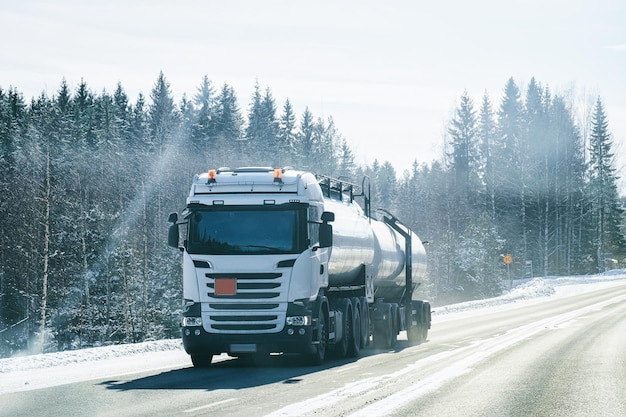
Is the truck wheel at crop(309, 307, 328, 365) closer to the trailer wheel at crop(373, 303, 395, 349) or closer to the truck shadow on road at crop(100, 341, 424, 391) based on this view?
the truck shadow on road at crop(100, 341, 424, 391)

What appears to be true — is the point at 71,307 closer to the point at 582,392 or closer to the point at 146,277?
the point at 146,277

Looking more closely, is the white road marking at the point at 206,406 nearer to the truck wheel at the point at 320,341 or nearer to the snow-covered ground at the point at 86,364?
the snow-covered ground at the point at 86,364

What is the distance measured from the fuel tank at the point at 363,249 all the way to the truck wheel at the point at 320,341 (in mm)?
1120

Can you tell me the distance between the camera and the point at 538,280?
7650 cm

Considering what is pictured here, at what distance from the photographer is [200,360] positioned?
18188mm

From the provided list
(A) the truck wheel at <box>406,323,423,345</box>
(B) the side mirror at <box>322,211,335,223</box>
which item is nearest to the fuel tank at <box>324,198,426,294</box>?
(B) the side mirror at <box>322,211,335,223</box>

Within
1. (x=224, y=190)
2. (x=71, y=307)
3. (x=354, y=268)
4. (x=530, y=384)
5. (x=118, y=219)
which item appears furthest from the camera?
(x=118, y=219)

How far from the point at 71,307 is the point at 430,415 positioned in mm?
48306

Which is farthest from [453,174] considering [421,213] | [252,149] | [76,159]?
[76,159]

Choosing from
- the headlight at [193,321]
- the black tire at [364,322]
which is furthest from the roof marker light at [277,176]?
the black tire at [364,322]

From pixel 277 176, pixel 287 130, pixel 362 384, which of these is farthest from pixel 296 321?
pixel 287 130

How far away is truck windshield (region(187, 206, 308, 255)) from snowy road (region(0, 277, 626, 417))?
86.5 inches

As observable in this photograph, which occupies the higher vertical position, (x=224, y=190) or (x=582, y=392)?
(x=224, y=190)

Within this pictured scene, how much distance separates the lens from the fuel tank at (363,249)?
1967 cm
